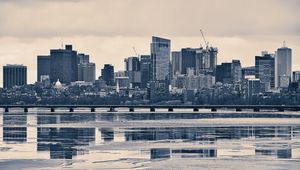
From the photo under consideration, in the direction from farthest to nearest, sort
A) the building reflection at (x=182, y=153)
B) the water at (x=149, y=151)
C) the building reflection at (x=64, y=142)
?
the building reflection at (x=64, y=142) < the building reflection at (x=182, y=153) < the water at (x=149, y=151)

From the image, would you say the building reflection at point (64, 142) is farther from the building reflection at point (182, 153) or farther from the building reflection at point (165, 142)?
the building reflection at point (182, 153)

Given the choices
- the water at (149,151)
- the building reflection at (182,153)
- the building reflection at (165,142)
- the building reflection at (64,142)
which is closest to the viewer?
the water at (149,151)

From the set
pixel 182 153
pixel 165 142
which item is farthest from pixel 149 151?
pixel 165 142

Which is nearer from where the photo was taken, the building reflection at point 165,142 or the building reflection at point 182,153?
the building reflection at point 182,153

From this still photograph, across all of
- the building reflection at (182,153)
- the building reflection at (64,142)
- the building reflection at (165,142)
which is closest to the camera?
the building reflection at (182,153)

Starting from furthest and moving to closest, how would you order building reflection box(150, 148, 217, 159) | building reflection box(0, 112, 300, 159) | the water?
building reflection box(0, 112, 300, 159), building reflection box(150, 148, 217, 159), the water

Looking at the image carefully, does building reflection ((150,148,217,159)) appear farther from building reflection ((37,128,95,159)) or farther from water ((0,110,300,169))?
building reflection ((37,128,95,159))

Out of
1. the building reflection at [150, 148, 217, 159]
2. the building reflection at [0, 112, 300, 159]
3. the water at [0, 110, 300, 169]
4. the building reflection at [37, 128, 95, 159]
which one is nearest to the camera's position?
the water at [0, 110, 300, 169]

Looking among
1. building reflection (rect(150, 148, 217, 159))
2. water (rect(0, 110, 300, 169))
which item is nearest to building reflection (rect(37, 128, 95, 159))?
water (rect(0, 110, 300, 169))

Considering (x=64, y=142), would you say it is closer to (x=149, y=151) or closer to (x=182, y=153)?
(x=149, y=151)

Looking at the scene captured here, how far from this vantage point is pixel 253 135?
376ft

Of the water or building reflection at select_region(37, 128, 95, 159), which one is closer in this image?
the water

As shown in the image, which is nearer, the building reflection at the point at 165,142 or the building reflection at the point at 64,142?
the building reflection at the point at 165,142

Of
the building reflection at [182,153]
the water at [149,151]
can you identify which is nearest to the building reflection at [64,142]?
the water at [149,151]
